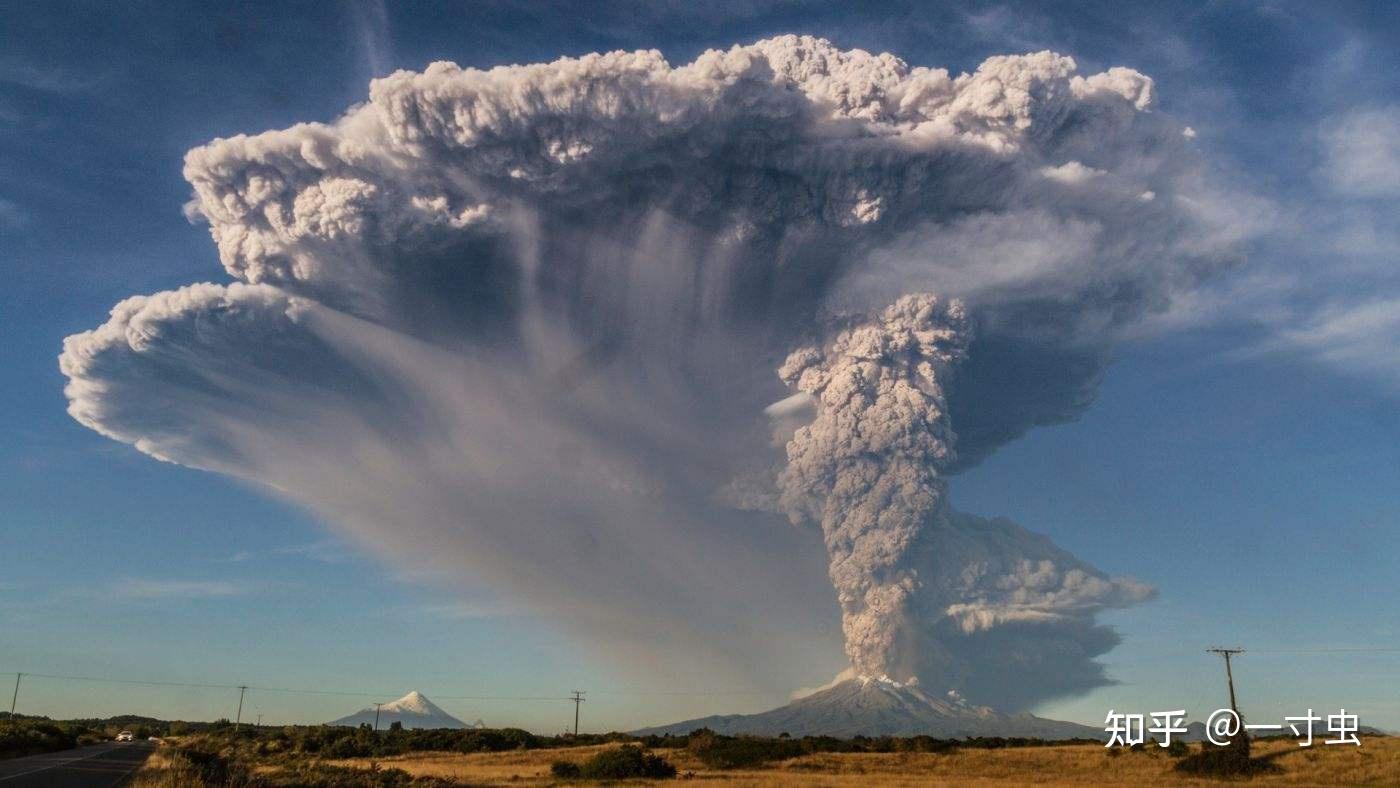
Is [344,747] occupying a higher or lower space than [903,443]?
lower

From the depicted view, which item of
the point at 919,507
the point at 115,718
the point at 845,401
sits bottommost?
the point at 115,718

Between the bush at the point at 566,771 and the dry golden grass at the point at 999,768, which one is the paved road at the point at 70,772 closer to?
the dry golden grass at the point at 999,768

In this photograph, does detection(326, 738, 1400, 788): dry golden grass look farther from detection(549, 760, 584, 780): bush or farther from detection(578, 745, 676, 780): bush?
detection(578, 745, 676, 780): bush

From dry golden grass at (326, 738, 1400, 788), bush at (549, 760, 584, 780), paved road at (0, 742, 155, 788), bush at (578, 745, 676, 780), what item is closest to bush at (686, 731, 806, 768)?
dry golden grass at (326, 738, 1400, 788)

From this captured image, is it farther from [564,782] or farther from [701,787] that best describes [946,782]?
[564,782]

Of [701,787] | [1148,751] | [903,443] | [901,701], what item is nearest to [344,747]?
[701,787]

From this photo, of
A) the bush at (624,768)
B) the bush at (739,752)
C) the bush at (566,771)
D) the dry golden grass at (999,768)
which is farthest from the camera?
the bush at (739,752)

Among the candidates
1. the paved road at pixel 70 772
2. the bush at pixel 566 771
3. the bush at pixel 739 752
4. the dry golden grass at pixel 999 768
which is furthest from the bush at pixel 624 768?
the paved road at pixel 70 772
